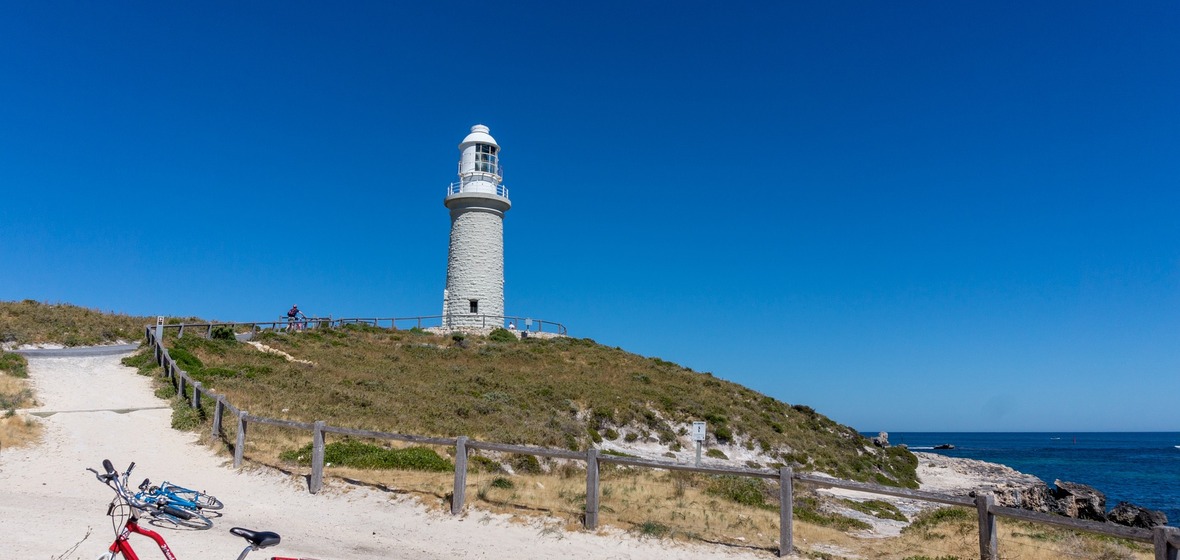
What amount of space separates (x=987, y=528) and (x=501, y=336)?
36825 mm

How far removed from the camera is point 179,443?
1562 cm

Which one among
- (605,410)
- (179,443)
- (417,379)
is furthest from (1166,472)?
(179,443)

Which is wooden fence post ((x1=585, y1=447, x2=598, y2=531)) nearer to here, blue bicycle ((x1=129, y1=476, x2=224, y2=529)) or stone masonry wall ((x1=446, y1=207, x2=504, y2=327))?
blue bicycle ((x1=129, y1=476, x2=224, y2=529))

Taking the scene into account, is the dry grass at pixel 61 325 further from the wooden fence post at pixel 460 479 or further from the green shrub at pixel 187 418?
the wooden fence post at pixel 460 479

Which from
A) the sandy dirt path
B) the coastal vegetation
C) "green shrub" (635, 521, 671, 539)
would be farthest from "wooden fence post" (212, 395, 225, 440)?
"green shrub" (635, 521, 671, 539)

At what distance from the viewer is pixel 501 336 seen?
144 feet

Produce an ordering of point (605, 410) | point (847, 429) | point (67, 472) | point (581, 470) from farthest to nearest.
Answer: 1. point (847, 429)
2. point (605, 410)
3. point (581, 470)
4. point (67, 472)

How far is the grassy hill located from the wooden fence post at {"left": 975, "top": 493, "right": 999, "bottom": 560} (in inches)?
523

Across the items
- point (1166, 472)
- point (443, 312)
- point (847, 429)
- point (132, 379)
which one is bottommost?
point (1166, 472)

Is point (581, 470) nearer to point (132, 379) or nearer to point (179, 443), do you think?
point (179, 443)

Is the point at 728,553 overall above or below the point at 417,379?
below

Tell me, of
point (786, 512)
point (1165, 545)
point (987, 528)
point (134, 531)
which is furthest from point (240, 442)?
point (1165, 545)

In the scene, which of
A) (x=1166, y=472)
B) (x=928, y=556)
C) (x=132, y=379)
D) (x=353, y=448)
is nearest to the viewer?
(x=928, y=556)

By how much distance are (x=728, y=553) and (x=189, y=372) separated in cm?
2100
